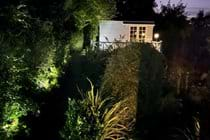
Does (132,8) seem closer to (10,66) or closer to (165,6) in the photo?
(165,6)

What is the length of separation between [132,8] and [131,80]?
23.5 metres

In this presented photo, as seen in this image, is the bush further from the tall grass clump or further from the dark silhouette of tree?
the dark silhouette of tree

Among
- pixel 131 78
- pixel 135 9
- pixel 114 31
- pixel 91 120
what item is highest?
pixel 135 9

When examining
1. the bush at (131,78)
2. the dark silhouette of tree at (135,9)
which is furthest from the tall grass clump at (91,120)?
the dark silhouette of tree at (135,9)

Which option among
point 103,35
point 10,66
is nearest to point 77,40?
point 103,35

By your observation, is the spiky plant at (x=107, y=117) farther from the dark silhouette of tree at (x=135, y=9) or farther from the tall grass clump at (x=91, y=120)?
the dark silhouette of tree at (x=135, y=9)

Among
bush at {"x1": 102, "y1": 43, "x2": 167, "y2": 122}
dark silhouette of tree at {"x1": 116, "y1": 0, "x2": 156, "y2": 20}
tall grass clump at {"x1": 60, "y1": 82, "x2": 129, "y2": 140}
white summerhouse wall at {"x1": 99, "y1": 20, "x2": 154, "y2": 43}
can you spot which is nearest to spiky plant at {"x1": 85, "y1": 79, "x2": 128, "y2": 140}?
tall grass clump at {"x1": 60, "y1": 82, "x2": 129, "y2": 140}

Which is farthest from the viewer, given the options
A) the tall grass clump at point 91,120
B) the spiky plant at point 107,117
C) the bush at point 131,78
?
the bush at point 131,78

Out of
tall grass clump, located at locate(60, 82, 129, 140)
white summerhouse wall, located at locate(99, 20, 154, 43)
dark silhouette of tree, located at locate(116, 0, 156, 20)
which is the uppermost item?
dark silhouette of tree, located at locate(116, 0, 156, 20)

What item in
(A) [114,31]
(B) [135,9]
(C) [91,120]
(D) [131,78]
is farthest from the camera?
(B) [135,9]

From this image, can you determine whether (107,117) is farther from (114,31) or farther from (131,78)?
(114,31)

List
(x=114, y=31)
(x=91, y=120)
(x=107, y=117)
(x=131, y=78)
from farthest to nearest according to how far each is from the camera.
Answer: (x=114, y=31)
(x=131, y=78)
(x=107, y=117)
(x=91, y=120)

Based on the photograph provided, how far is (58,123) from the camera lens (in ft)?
40.9

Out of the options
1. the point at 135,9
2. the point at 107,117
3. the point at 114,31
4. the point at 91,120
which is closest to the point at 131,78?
the point at 107,117
